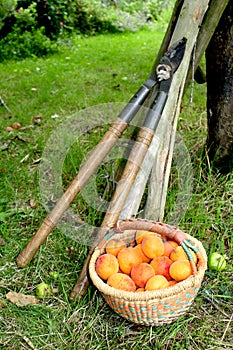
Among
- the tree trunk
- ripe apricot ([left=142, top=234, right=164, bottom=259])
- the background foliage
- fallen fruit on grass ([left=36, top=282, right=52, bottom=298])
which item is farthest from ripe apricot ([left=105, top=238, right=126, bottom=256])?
the background foliage

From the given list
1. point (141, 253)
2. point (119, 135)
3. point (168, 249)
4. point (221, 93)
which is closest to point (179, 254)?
point (168, 249)

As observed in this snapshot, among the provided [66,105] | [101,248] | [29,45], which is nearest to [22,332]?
[101,248]

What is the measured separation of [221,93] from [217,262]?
1014mm

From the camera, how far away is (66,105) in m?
3.85

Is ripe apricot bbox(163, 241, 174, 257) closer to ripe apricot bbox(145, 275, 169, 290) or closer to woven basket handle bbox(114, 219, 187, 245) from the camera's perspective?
woven basket handle bbox(114, 219, 187, 245)

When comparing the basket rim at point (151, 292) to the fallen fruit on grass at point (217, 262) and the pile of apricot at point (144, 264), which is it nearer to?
the pile of apricot at point (144, 264)

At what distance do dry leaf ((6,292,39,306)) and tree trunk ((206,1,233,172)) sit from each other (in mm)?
1333

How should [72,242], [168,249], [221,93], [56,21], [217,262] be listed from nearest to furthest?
1. [168,249]
2. [217,262]
3. [72,242]
4. [221,93]
5. [56,21]

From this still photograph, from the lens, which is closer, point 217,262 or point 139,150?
point 139,150

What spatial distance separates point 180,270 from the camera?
65.8 inches

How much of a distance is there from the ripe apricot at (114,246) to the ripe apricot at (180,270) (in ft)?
0.86

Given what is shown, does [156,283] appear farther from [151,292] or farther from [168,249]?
[168,249]

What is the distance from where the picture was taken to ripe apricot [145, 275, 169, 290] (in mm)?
1630

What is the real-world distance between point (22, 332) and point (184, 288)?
690mm
